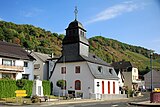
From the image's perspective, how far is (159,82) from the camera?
110 m

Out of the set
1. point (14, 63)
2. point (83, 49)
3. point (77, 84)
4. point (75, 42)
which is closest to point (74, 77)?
point (77, 84)

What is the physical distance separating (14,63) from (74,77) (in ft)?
41.0

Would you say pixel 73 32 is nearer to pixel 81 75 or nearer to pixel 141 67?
pixel 81 75

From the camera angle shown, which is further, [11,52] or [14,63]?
[11,52]

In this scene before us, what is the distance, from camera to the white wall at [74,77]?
54.2 metres

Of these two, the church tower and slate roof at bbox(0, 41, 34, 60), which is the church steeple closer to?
the church tower

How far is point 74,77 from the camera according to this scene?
56.7 m

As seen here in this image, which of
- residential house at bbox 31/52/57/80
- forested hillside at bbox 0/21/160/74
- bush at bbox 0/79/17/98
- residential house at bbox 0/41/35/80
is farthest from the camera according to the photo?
forested hillside at bbox 0/21/160/74

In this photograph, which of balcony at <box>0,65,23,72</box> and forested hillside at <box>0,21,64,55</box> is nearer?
balcony at <box>0,65,23,72</box>

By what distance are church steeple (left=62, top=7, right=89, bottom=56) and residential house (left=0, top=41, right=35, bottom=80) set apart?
8.63 meters

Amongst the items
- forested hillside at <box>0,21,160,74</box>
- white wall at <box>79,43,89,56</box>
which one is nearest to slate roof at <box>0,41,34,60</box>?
white wall at <box>79,43,89,56</box>

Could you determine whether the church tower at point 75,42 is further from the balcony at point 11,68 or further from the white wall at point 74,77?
the balcony at point 11,68

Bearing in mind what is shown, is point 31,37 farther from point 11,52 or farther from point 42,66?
point 11,52

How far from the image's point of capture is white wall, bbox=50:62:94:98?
178ft
